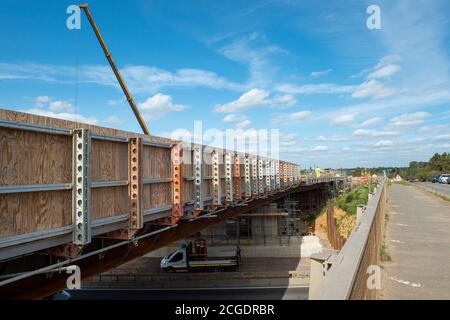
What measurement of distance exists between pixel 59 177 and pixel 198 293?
19825mm

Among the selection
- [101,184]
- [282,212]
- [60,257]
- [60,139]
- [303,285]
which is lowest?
[303,285]

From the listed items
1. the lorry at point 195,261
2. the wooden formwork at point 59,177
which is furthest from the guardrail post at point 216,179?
the lorry at point 195,261

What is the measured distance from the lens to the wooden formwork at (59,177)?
4270 millimetres

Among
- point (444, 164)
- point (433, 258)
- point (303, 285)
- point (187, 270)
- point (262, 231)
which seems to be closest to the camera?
point (433, 258)

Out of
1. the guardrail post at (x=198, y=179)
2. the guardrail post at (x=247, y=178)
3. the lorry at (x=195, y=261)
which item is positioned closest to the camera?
the guardrail post at (x=198, y=179)

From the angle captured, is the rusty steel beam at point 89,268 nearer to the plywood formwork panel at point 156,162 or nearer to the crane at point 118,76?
the plywood formwork panel at point 156,162

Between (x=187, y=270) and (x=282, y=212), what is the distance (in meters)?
12.5

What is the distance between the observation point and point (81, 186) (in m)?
5.07

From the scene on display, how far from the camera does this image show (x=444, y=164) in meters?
110

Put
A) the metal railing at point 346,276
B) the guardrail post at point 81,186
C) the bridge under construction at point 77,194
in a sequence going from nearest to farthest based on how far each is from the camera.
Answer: the metal railing at point 346,276, the bridge under construction at point 77,194, the guardrail post at point 81,186

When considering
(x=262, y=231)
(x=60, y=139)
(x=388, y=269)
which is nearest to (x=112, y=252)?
(x=60, y=139)

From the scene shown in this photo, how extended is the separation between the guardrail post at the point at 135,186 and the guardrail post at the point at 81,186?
1.31m

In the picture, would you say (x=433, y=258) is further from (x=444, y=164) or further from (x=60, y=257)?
(x=444, y=164)
